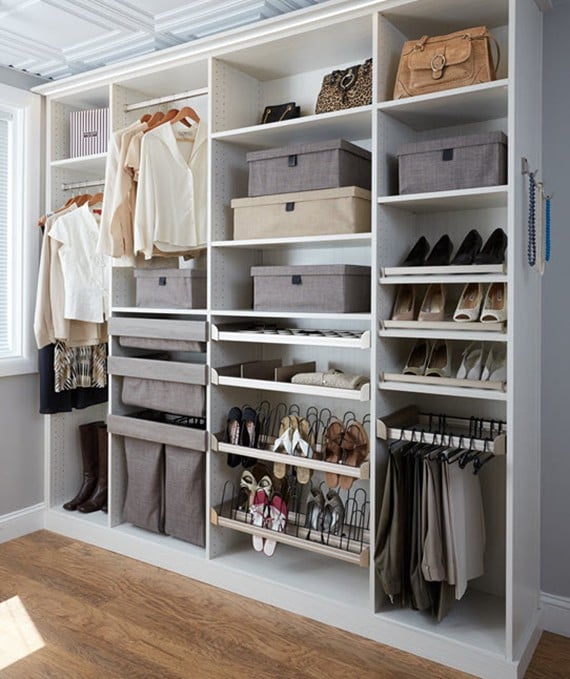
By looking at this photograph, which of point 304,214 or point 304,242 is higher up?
point 304,214

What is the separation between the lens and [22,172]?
3457 mm

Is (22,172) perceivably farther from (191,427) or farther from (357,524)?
(357,524)

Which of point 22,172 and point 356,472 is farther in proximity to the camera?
point 22,172

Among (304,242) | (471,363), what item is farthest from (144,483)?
(471,363)

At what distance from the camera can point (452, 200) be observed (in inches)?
91.6

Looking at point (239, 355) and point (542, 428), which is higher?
point (239, 355)

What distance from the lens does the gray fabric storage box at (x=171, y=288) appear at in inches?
117

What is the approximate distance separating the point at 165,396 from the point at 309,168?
1234mm

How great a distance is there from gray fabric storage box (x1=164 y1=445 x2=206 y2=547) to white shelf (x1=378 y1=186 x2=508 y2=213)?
141 cm

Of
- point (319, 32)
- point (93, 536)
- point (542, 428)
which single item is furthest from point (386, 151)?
point (93, 536)

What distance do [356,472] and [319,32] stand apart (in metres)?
1.70

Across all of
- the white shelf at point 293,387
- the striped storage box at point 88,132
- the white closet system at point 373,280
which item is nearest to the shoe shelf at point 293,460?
the white closet system at point 373,280

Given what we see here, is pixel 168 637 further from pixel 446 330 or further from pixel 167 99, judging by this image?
pixel 167 99

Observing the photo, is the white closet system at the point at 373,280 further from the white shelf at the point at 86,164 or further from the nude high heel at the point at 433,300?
the nude high heel at the point at 433,300
